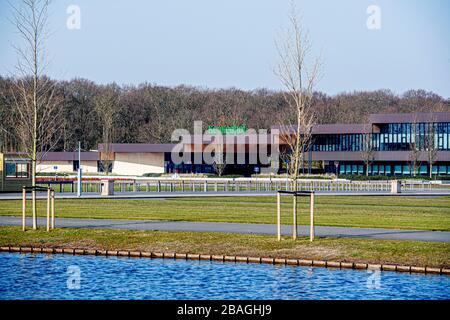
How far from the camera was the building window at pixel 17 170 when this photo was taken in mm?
55719

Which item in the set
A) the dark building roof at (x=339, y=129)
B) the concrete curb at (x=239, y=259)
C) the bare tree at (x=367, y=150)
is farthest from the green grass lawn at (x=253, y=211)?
the dark building roof at (x=339, y=129)

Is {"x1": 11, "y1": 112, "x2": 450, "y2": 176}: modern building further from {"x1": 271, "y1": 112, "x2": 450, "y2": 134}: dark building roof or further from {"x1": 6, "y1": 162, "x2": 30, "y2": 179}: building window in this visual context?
{"x1": 6, "y1": 162, "x2": 30, "y2": 179}: building window

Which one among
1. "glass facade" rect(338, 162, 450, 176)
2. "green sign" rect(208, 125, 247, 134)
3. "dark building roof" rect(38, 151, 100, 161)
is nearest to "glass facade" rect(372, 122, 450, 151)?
"glass facade" rect(338, 162, 450, 176)

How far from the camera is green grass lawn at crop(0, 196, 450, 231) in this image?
3056cm

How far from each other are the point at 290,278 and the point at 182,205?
Answer: 21.6 metres

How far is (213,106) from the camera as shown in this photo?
A: 140000mm

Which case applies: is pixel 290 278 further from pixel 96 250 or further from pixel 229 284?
pixel 96 250

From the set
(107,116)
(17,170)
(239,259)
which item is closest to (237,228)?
(239,259)

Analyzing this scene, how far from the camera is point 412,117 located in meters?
99.0

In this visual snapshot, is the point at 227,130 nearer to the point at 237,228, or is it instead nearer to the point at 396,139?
the point at 396,139

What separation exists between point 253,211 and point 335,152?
223 feet

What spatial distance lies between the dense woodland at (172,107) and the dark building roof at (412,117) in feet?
68.8

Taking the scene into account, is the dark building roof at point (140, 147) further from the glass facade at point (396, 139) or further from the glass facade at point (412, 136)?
the glass facade at point (412, 136)
